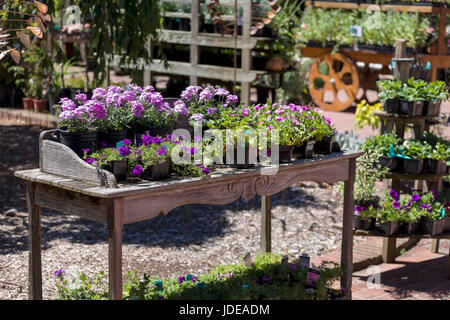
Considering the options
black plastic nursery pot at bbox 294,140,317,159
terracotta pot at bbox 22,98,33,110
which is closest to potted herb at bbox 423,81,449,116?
black plastic nursery pot at bbox 294,140,317,159

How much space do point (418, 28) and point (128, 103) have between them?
6.20 metres

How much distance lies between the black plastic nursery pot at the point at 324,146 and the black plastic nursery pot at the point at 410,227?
46.7 inches

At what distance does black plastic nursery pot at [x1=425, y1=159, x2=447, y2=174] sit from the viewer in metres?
4.93

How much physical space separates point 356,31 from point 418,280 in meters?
5.46

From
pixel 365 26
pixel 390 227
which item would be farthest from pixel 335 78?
pixel 390 227

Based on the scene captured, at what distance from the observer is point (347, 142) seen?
741cm

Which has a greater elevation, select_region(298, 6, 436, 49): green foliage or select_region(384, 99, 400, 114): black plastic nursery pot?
select_region(298, 6, 436, 49): green foliage

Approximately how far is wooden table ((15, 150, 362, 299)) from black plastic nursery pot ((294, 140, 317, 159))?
5cm

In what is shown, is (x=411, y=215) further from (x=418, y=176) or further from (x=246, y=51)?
(x=246, y=51)

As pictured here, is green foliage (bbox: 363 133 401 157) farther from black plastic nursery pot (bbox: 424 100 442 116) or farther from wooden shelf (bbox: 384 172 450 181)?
black plastic nursery pot (bbox: 424 100 442 116)

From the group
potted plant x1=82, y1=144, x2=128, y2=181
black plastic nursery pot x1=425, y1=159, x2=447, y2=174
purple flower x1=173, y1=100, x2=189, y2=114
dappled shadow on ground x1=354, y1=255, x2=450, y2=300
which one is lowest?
dappled shadow on ground x1=354, y1=255, x2=450, y2=300

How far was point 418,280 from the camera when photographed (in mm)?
4902
